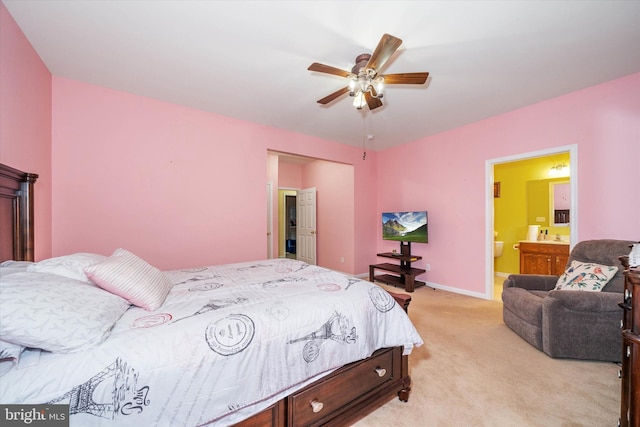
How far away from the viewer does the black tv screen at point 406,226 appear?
427 centimetres

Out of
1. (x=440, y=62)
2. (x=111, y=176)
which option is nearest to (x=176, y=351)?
(x=111, y=176)

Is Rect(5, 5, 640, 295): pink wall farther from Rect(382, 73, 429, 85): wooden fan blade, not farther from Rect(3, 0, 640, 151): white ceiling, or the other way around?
Rect(382, 73, 429, 85): wooden fan blade

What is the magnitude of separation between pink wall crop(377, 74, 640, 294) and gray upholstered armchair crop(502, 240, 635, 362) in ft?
1.95

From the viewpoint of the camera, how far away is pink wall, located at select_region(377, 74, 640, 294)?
2602mm

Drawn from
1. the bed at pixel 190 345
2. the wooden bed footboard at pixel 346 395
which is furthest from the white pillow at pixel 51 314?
the wooden bed footboard at pixel 346 395

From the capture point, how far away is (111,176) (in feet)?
9.07

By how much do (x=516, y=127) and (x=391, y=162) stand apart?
6.88 feet

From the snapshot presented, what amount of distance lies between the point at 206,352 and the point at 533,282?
3.44 m

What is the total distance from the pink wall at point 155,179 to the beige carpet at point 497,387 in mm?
2613

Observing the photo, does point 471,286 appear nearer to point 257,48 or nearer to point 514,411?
point 514,411

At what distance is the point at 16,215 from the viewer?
1729 millimetres

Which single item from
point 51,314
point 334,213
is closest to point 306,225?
point 334,213

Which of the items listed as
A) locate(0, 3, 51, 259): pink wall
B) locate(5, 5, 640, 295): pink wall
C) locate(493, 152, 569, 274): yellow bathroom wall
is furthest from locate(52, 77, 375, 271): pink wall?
locate(493, 152, 569, 274): yellow bathroom wall

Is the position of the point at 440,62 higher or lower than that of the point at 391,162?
higher
